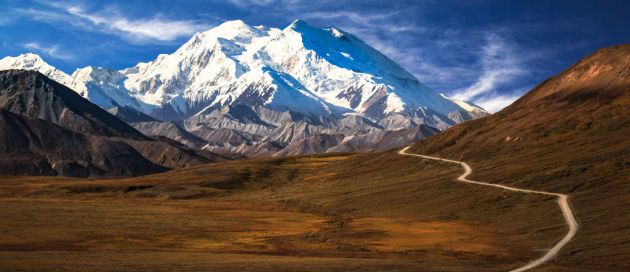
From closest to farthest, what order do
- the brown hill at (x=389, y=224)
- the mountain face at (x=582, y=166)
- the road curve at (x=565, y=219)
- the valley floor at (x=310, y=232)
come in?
1. the valley floor at (x=310, y=232)
2. the brown hill at (x=389, y=224)
3. the road curve at (x=565, y=219)
4. the mountain face at (x=582, y=166)

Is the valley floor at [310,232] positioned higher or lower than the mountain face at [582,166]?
lower

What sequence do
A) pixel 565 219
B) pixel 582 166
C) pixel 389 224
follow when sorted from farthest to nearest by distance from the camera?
→ pixel 582 166 → pixel 389 224 → pixel 565 219

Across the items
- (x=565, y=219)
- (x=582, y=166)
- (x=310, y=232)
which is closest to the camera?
(x=565, y=219)

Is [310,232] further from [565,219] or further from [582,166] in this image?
[582,166]

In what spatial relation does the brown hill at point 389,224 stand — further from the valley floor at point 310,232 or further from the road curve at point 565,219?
the road curve at point 565,219

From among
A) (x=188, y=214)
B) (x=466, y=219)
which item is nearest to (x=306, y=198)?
(x=188, y=214)

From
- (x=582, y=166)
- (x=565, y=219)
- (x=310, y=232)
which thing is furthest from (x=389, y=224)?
(x=582, y=166)

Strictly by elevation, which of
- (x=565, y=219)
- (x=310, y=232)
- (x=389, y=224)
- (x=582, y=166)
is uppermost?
(x=582, y=166)

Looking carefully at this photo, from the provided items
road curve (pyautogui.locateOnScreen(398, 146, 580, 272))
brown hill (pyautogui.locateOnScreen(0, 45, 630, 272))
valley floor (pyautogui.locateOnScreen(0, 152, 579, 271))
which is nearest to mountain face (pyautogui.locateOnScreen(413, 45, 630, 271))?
brown hill (pyautogui.locateOnScreen(0, 45, 630, 272))

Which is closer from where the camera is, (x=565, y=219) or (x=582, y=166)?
(x=565, y=219)

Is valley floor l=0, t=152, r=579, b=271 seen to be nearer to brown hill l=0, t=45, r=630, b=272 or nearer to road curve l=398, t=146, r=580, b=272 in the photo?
brown hill l=0, t=45, r=630, b=272

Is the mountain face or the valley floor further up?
the mountain face

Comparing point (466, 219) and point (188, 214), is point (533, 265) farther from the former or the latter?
point (188, 214)

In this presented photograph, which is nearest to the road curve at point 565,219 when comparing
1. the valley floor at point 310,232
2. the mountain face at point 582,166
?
the mountain face at point 582,166
